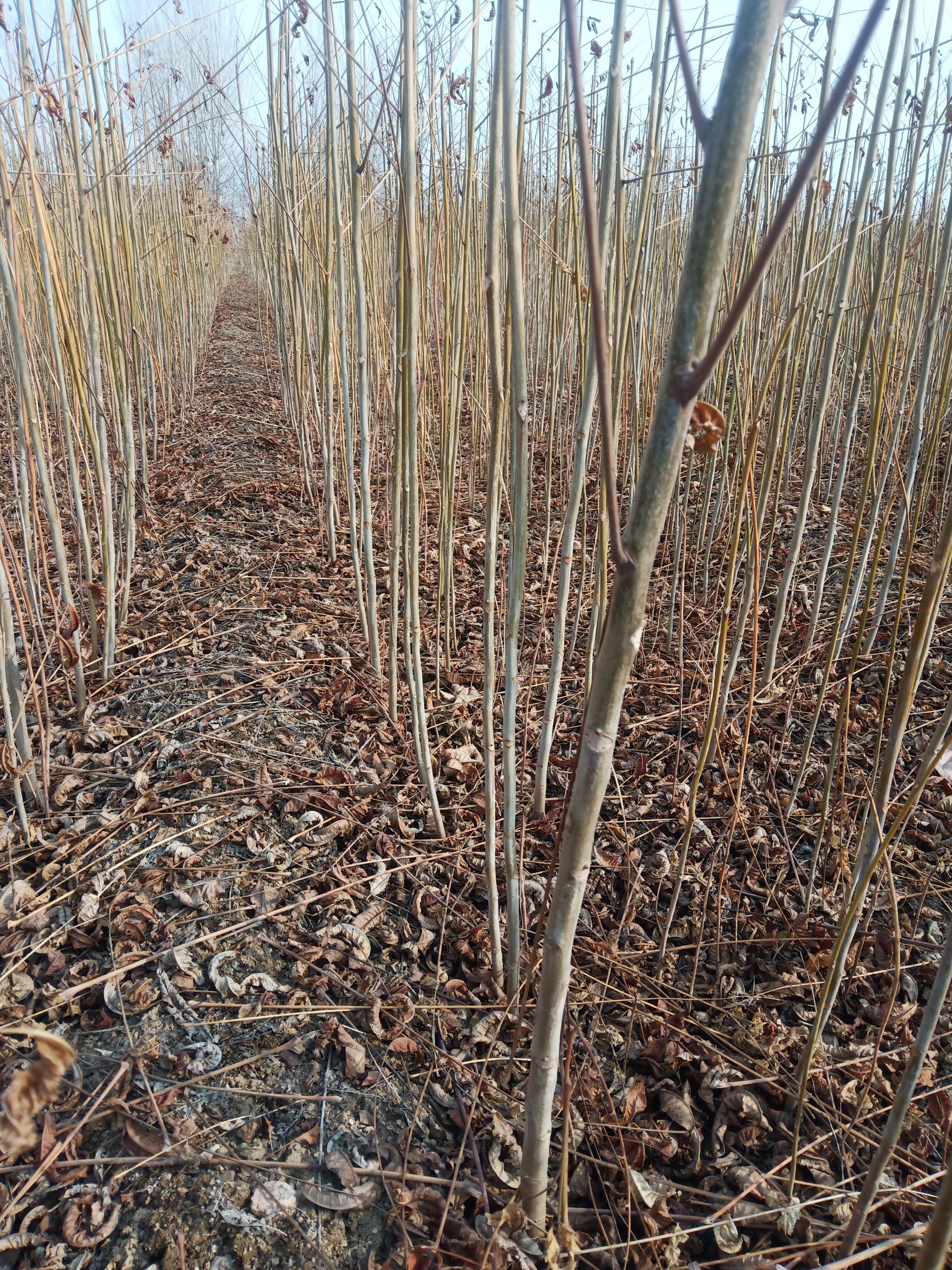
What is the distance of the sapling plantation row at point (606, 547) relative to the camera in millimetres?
647

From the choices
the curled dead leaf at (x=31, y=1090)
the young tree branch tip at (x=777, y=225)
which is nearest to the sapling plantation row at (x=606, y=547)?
the young tree branch tip at (x=777, y=225)

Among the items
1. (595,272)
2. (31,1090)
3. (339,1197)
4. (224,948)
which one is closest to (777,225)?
(595,272)

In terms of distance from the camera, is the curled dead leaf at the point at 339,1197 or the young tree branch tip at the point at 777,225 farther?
the curled dead leaf at the point at 339,1197

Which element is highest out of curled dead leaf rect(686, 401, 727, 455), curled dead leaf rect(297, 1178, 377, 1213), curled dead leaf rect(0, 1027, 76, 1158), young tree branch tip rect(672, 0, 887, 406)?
young tree branch tip rect(672, 0, 887, 406)

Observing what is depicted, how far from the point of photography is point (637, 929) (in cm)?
131

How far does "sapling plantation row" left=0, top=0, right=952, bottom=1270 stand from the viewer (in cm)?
65

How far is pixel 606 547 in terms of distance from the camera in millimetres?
1118

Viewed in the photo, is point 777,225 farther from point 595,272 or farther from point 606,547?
point 606,547

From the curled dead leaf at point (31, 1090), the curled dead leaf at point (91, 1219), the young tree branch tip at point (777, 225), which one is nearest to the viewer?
the young tree branch tip at point (777, 225)

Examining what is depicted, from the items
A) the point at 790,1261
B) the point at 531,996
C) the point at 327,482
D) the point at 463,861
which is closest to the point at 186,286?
the point at 327,482

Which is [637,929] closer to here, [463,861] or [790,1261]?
[463,861]

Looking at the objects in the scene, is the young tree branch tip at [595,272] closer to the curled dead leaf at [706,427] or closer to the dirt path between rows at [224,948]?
the curled dead leaf at [706,427]

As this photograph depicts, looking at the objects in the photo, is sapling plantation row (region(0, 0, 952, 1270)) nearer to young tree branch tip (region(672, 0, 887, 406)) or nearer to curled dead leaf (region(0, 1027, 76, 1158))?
young tree branch tip (region(672, 0, 887, 406))

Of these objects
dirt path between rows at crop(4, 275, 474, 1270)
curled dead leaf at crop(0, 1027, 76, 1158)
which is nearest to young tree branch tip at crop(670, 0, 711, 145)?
curled dead leaf at crop(0, 1027, 76, 1158)
